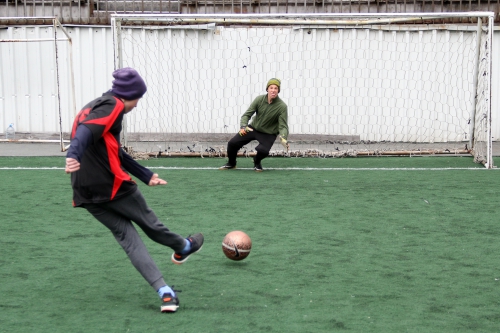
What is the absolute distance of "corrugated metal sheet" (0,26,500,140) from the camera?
1483 centimetres

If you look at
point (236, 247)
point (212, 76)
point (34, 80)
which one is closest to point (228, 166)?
point (212, 76)

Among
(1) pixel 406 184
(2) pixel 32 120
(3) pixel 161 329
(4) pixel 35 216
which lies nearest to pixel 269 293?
(3) pixel 161 329

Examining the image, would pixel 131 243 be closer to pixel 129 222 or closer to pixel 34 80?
pixel 129 222

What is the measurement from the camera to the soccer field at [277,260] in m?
4.74

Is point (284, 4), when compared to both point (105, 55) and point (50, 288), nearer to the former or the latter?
point (105, 55)

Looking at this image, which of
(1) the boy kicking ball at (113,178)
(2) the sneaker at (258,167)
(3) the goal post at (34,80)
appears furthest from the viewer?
(3) the goal post at (34,80)

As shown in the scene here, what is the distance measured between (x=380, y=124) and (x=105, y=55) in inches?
233

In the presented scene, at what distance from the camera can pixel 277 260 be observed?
6.16 meters

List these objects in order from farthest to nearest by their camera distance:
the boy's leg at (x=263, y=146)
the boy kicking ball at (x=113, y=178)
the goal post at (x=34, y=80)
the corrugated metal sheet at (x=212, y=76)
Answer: the goal post at (x=34, y=80)
the corrugated metal sheet at (x=212, y=76)
the boy's leg at (x=263, y=146)
the boy kicking ball at (x=113, y=178)

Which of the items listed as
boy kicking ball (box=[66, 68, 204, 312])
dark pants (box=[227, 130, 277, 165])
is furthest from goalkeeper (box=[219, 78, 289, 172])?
boy kicking ball (box=[66, 68, 204, 312])

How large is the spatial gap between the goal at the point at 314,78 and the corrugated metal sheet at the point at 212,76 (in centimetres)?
2

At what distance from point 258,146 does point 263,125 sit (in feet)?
1.23

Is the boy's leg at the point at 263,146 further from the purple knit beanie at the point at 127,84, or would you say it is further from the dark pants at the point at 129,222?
the purple knit beanie at the point at 127,84

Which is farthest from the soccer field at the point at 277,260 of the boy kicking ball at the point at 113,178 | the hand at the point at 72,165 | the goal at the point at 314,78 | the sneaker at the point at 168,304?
the goal at the point at 314,78
